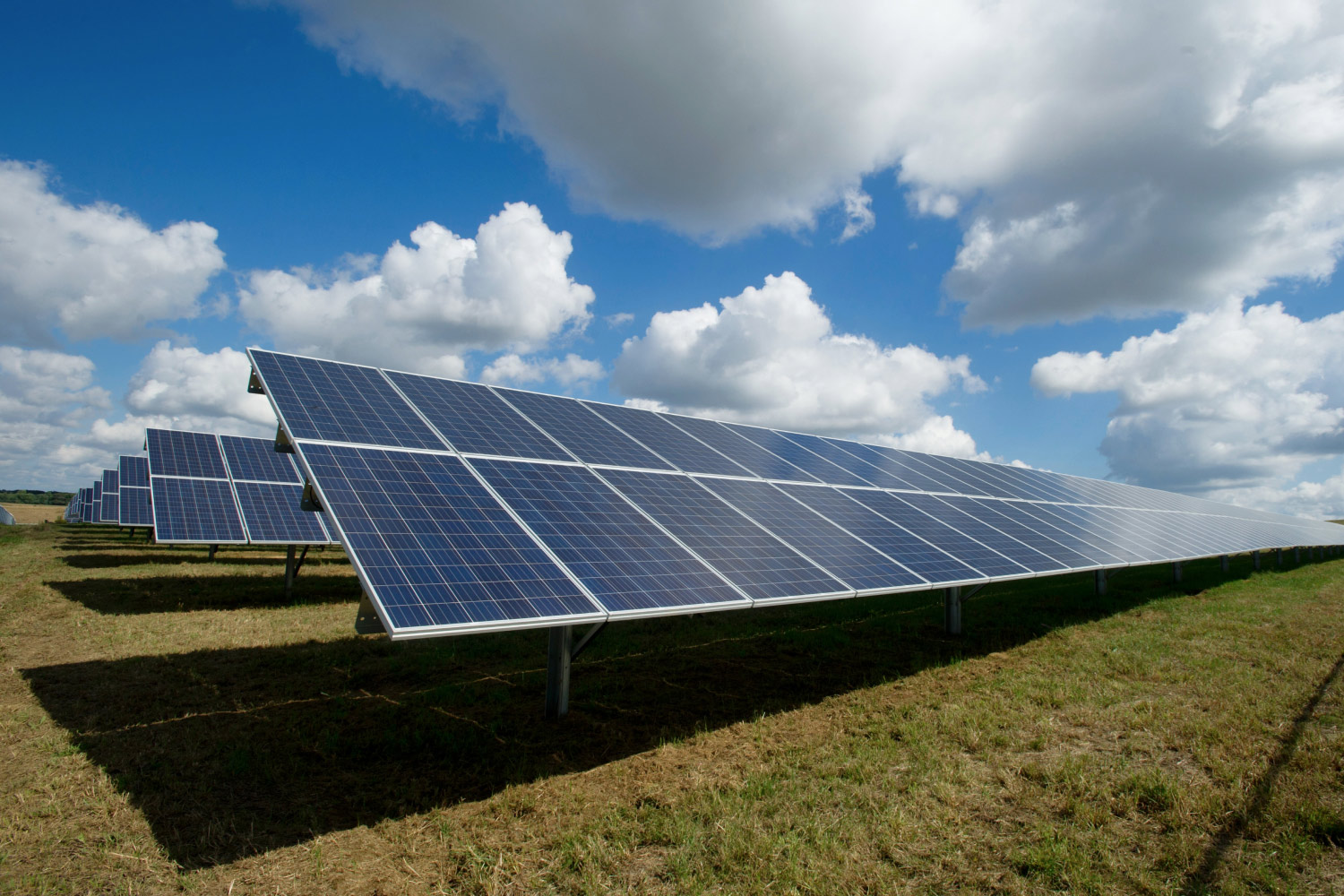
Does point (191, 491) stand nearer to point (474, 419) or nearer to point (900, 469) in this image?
point (474, 419)

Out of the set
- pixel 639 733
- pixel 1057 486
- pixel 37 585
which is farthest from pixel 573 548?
pixel 1057 486

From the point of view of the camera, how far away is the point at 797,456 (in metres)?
19.3

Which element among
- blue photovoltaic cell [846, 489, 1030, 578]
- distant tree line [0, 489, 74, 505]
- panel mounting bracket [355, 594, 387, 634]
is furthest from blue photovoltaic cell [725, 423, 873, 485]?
distant tree line [0, 489, 74, 505]

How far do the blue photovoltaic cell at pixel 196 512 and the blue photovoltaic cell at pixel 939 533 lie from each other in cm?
2010

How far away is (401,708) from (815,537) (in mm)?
7766

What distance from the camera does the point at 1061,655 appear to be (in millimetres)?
14461

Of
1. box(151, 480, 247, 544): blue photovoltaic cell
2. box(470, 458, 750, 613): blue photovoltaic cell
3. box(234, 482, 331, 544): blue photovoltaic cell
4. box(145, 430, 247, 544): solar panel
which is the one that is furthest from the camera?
box(145, 430, 247, 544): solar panel

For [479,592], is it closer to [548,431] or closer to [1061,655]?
[548,431]

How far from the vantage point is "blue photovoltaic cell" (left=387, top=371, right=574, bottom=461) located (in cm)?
Answer: 1185

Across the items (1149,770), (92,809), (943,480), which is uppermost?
(943,480)

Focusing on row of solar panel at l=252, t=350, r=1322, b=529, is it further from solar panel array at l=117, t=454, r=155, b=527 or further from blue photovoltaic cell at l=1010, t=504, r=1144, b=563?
solar panel array at l=117, t=454, r=155, b=527

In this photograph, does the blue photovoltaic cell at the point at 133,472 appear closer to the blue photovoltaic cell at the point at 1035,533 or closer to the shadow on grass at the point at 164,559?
the shadow on grass at the point at 164,559

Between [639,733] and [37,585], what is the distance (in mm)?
24390

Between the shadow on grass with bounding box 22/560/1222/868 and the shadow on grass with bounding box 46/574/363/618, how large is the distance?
22.3 ft
